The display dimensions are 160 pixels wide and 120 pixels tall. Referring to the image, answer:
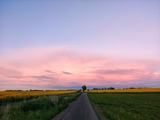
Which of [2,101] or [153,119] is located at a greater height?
[2,101]

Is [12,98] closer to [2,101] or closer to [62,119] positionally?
[2,101]

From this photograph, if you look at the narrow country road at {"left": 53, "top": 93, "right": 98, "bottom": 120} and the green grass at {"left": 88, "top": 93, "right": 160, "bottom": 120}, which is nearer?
the narrow country road at {"left": 53, "top": 93, "right": 98, "bottom": 120}

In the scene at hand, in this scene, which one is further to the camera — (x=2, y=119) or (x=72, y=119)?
(x=72, y=119)

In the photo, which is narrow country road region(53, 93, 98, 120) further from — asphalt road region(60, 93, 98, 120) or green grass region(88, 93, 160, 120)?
green grass region(88, 93, 160, 120)

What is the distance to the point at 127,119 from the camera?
73.8ft

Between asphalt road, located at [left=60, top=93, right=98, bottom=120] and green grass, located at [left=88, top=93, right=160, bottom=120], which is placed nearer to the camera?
asphalt road, located at [left=60, top=93, right=98, bottom=120]

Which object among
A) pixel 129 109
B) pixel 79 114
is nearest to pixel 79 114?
pixel 79 114

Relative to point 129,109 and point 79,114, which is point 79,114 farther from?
point 129,109

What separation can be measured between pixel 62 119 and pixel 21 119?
3728 millimetres

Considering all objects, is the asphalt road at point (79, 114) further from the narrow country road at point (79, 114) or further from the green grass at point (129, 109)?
the green grass at point (129, 109)

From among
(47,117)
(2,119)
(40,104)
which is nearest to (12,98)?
(40,104)

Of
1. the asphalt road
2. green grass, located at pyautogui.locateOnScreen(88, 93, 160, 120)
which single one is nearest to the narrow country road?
the asphalt road

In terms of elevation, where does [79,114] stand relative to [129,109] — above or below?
below

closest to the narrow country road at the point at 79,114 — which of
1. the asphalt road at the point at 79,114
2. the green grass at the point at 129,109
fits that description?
the asphalt road at the point at 79,114
